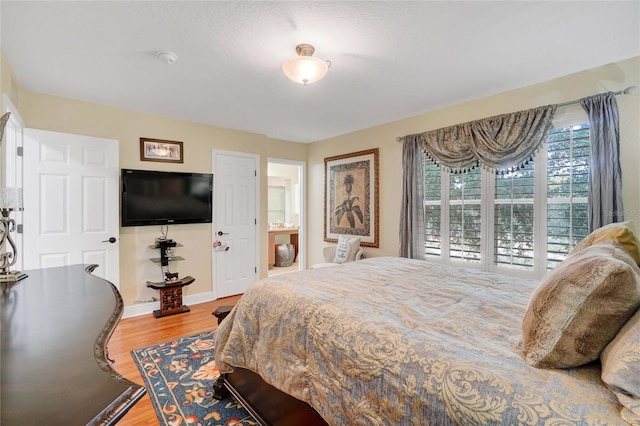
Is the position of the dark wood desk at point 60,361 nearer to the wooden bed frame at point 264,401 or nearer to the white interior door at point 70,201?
the wooden bed frame at point 264,401

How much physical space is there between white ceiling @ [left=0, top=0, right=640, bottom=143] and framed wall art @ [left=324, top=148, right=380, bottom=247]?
4.15 feet

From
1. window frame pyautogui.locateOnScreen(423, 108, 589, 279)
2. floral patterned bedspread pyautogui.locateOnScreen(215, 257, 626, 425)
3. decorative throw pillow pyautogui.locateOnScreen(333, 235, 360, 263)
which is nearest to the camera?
floral patterned bedspread pyautogui.locateOnScreen(215, 257, 626, 425)

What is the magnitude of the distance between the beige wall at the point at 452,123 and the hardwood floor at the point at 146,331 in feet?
7.75

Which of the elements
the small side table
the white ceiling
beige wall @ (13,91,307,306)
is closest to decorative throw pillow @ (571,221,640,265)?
the white ceiling

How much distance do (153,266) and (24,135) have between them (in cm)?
191

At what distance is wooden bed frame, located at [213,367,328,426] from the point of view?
59.2 inches

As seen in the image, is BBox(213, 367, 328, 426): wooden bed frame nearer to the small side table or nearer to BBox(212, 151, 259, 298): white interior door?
the small side table

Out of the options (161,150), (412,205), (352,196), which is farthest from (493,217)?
(161,150)

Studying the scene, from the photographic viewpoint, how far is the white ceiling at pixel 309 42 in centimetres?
185

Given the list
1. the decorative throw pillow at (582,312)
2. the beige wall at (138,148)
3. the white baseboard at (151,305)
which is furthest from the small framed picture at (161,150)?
the decorative throw pillow at (582,312)

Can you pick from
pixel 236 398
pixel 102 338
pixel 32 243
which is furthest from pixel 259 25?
pixel 32 243

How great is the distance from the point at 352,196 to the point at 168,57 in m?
3.09

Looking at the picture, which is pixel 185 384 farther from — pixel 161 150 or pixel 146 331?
pixel 161 150

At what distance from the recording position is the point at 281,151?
5.40 metres
